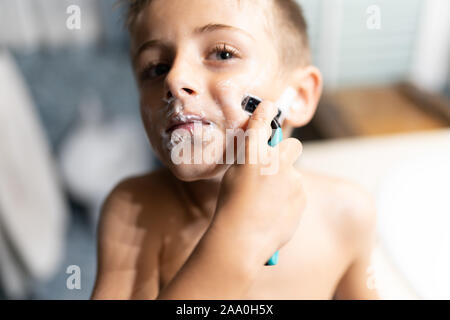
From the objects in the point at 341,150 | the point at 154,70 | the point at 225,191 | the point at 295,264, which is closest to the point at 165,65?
the point at 154,70

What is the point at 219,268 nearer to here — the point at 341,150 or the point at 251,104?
the point at 251,104

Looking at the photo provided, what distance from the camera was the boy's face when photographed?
1.04 feet

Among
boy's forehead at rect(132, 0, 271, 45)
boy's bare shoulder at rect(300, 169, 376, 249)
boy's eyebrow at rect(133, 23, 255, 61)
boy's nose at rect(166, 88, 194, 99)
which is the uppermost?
boy's forehead at rect(132, 0, 271, 45)

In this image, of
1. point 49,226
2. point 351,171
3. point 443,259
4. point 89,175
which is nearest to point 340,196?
point 443,259

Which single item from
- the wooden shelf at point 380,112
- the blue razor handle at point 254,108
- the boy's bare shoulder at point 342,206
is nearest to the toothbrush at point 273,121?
the blue razor handle at point 254,108

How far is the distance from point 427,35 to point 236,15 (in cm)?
79

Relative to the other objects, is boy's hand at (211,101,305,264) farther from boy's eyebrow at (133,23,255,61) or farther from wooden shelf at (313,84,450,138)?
wooden shelf at (313,84,450,138)

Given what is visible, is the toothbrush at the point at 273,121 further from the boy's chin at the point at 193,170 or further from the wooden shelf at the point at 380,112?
the wooden shelf at the point at 380,112

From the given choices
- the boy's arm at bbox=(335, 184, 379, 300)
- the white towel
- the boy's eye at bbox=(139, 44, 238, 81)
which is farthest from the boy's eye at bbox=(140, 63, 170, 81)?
the white towel

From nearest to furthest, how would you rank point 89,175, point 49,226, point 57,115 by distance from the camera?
point 49,226 < point 89,175 < point 57,115

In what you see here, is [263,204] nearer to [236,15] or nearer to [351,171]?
[236,15]

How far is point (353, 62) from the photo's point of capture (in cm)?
105

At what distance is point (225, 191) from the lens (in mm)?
301

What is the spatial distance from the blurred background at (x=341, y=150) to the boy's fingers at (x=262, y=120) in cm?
16
